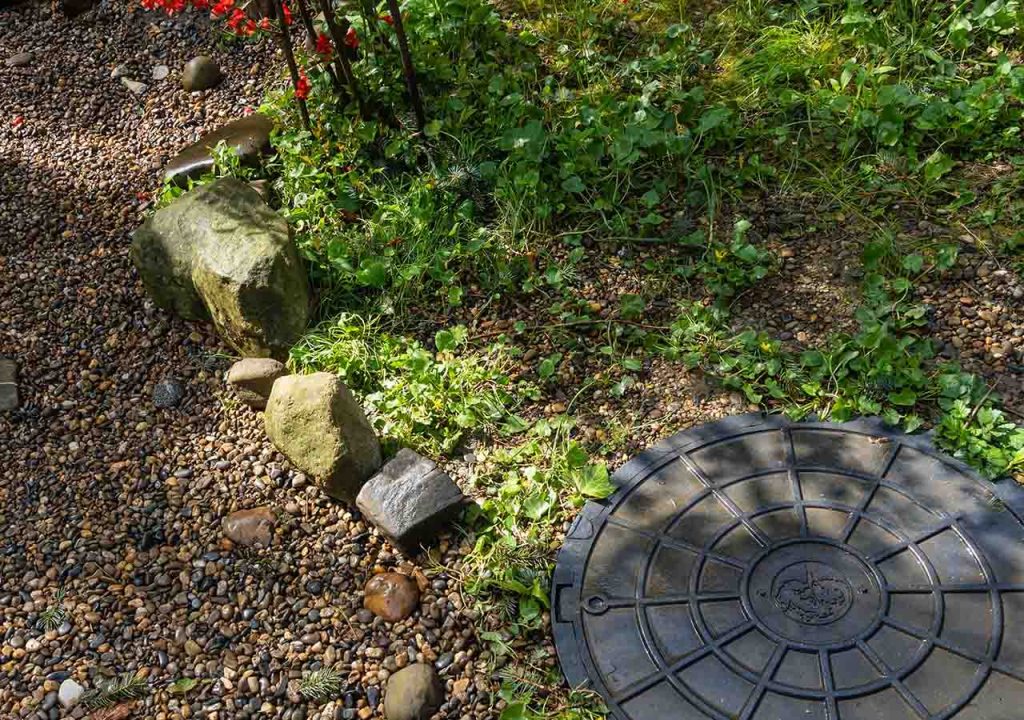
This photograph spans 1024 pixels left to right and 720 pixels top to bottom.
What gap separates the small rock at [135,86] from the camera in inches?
192

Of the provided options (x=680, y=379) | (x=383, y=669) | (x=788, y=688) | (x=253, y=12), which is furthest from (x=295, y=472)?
(x=253, y=12)

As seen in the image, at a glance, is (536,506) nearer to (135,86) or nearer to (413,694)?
(413,694)

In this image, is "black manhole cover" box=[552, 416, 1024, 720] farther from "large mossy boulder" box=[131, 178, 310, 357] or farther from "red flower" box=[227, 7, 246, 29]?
"red flower" box=[227, 7, 246, 29]

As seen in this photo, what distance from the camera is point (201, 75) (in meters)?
4.79

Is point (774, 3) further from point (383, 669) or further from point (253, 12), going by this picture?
point (383, 669)

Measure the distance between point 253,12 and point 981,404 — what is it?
3.86m

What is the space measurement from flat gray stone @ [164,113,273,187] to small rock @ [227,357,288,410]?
1.18 m

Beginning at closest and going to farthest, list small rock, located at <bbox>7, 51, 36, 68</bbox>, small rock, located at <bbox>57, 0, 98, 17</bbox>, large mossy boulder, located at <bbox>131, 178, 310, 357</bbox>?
large mossy boulder, located at <bbox>131, 178, 310, 357</bbox> → small rock, located at <bbox>7, 51, 36, 68</bbox> → small rock, located at <bbox>57, 0, 98, 17</bbox>

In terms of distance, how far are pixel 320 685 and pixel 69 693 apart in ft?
2.35

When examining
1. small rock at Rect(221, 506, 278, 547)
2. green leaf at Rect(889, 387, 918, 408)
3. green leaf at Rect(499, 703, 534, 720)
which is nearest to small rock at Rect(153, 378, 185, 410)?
small rock at Rect(221, 506, 278, 547)

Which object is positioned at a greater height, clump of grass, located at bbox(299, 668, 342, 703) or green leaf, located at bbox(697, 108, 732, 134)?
green leaf, located at bbox(697, 108, 732, 134)

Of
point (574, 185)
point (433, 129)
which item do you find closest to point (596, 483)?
Answer: point (574, 185)

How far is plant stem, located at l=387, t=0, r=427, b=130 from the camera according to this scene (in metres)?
3.88

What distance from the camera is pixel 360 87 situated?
424cm
